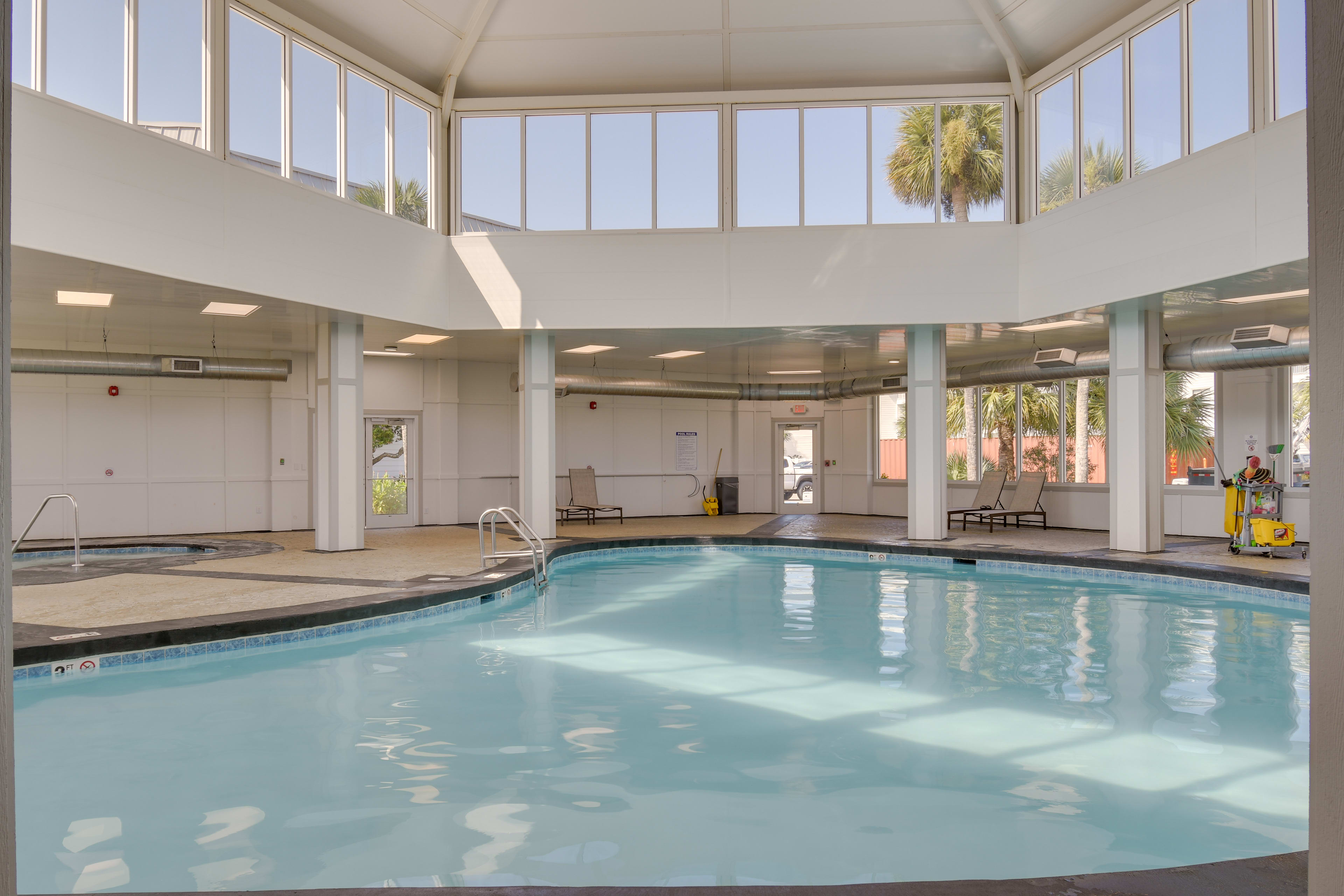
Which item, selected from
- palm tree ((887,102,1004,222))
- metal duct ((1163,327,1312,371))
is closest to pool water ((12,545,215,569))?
palm tree ((887,102,1004,222))

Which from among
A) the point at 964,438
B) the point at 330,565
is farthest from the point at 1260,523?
the point at 330,565

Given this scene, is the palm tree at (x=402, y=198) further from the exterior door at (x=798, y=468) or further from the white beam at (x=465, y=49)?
the exterior door at (x=798, y=468)

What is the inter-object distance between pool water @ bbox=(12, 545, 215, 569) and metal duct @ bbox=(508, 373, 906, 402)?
640 centimetres

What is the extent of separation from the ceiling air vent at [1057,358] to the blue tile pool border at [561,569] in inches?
124

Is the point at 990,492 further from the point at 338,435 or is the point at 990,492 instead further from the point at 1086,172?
the point at 338,435

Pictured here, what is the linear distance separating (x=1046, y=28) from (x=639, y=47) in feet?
17.3

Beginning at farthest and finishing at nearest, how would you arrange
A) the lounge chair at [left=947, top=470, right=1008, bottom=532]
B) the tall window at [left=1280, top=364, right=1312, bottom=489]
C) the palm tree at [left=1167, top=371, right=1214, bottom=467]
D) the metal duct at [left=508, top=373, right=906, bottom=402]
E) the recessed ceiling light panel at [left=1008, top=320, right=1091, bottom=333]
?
the metal duct at [left=508, top=373, right=906, bottom=402]
the lounge chair at [left=947, top=470, right=1008, bottom=532]
the palm tree at [left=1167, top=371, right=1214, bottom=467]
the tall window at [left=1280, top=364, right=1312, bottom=489]
the recessed ceiling light panel at [left=1008, top=320, right=1091, bottom=333]

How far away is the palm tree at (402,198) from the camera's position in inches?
437

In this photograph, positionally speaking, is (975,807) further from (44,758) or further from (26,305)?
(26,305)

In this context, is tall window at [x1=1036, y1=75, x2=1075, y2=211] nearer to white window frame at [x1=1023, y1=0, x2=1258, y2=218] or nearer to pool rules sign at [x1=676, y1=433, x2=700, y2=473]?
white window frame at [x1=1023, y1=0, x2=1258, y2=218]

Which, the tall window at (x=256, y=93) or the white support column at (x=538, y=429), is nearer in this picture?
the tall window at (x=256, y=93)

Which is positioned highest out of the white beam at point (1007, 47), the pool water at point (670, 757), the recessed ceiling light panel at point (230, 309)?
the white beam at point (1007, 47)

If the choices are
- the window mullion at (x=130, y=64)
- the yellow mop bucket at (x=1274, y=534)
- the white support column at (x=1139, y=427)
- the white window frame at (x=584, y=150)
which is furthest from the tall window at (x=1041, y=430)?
the window mullion at (x=130, y=64)

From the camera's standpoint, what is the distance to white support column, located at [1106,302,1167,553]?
A: 10.9 metres
